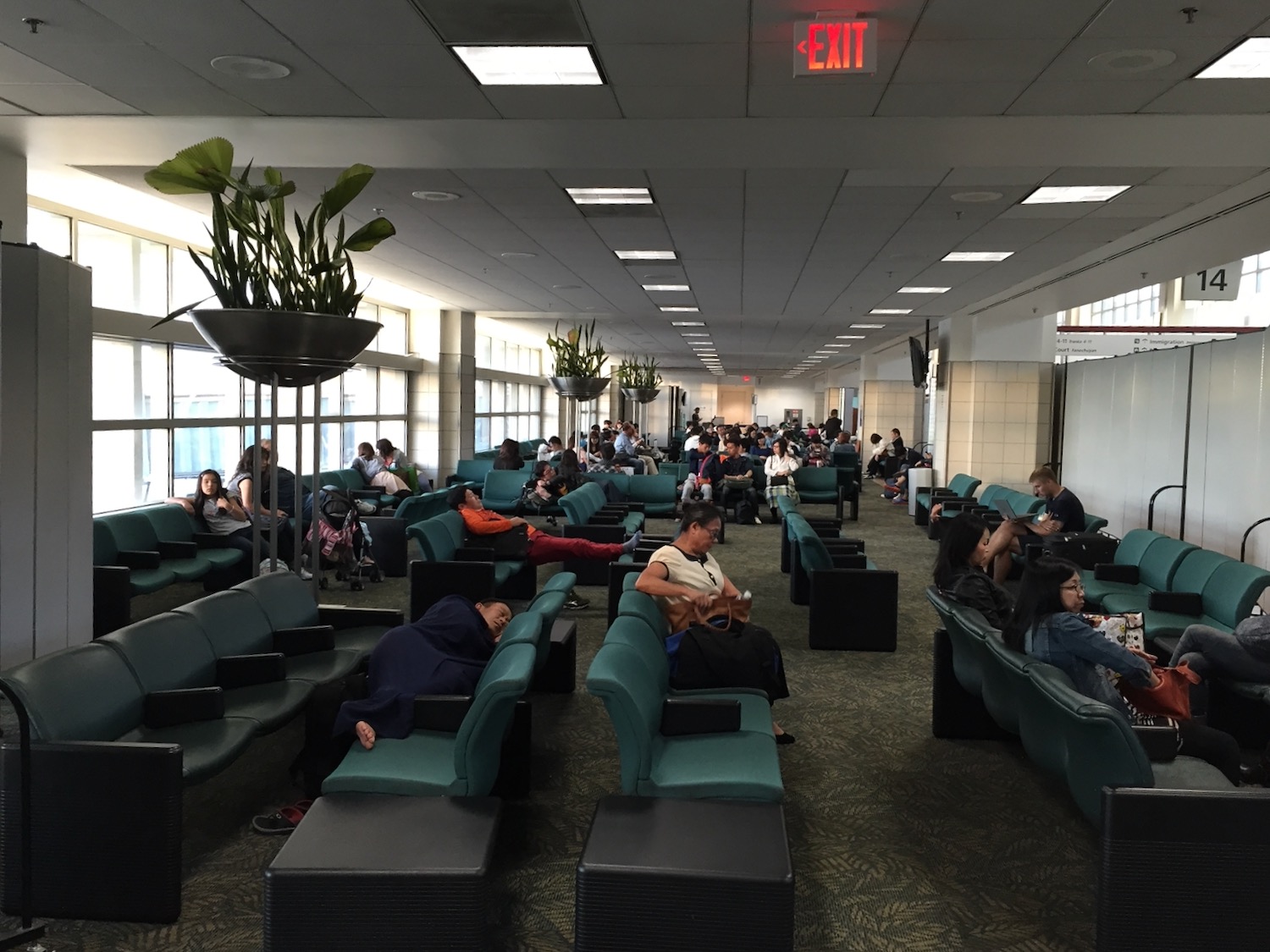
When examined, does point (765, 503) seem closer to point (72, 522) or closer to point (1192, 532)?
point (1192, 532)

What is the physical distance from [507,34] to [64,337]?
283cm

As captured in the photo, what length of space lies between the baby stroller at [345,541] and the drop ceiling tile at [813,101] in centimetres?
552

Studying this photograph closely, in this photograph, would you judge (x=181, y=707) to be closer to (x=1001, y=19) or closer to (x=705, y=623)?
(x=705, y=623)

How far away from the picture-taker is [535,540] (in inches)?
321

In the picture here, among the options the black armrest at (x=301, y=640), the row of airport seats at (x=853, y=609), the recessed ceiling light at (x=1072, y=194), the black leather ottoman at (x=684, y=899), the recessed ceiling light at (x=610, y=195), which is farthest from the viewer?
the recessed ceiling light at (x=610, y=195)

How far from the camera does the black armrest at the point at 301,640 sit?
469 centimetres

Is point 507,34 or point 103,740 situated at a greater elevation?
point 507,34

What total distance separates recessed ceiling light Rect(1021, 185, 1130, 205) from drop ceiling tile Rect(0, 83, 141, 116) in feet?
20.0

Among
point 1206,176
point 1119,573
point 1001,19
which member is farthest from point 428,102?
point 1119,573

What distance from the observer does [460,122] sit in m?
6.09

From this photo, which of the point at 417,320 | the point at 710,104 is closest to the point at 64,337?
the point at 710,104

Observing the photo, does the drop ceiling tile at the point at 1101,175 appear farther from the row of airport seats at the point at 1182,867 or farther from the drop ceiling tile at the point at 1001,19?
the row of airport seats at the point at 1182,867

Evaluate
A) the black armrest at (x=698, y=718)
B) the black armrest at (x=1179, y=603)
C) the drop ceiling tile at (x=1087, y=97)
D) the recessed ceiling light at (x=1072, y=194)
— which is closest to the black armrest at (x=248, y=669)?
the black armrest at (x=698, y=718)

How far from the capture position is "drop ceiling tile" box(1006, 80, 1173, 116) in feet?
17.0
